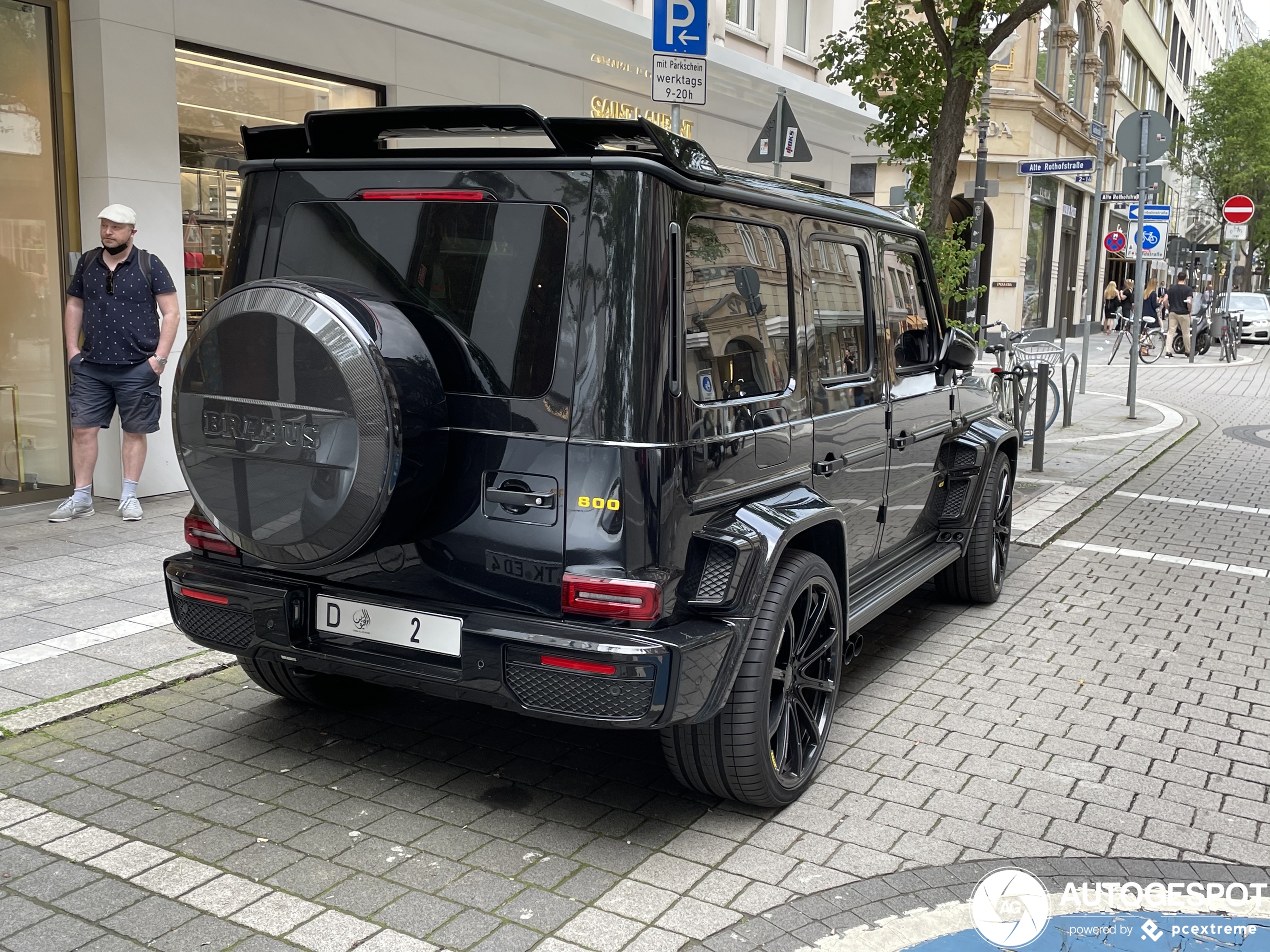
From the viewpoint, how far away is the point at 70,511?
25.2ft

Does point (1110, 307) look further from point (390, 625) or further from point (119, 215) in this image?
point (390, 625)

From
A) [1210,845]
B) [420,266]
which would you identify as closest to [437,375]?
[420,266]

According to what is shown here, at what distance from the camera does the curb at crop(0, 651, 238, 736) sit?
436cm

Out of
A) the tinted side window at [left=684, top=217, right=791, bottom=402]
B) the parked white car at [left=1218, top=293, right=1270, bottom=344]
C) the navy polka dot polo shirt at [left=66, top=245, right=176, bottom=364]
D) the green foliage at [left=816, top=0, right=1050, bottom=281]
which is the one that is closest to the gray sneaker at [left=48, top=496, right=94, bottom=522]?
the navy polka dot polo shirt at [left=66, top=245, right=176, bottom=364]

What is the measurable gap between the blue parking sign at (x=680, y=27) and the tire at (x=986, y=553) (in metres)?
3.24

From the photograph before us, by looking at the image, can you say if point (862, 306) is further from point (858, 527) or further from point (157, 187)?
point (157, 187)

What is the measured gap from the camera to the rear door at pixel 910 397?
5051 mm

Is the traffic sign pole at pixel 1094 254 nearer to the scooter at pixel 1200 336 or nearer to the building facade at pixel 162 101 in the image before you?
the scooter at pixel 1200 336

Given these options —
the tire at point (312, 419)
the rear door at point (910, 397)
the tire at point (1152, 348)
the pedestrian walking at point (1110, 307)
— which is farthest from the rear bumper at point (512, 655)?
the pedestrian walking at point (1110, 307)

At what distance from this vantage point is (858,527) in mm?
4672

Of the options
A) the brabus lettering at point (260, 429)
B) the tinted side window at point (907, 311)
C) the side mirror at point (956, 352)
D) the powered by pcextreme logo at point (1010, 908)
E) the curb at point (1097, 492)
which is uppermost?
the tinted side window at point (907, 311)

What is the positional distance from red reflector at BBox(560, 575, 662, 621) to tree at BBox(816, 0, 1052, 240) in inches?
300

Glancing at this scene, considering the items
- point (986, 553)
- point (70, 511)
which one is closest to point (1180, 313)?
point (986, 553)

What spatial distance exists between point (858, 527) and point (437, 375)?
1952 mm
